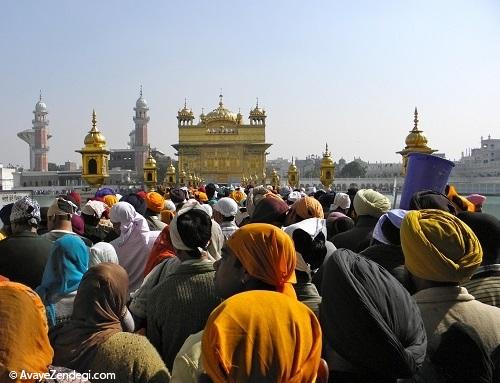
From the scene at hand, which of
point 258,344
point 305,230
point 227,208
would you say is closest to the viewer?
point 258,344

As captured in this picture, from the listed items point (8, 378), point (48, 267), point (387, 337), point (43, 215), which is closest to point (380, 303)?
point (387, 337)

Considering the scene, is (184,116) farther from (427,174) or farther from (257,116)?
(427,174)

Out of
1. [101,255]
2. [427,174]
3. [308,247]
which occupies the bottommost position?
[101,255]

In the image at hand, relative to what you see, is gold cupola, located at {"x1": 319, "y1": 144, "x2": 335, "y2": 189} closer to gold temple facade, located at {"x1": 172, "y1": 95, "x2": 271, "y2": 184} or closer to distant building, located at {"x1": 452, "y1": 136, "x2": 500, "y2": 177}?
gold temple facade, located at {"x1": 172, "y1": 95, "x2": 271, "y2": 184}

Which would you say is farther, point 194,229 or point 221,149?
point 221,149

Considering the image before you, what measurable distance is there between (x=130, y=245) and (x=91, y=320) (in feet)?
8.33

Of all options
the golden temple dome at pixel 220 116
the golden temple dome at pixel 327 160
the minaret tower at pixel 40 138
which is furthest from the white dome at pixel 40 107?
the golden temple dome at pixel 327 160

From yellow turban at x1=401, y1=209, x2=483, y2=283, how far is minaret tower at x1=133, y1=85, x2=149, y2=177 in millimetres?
90635

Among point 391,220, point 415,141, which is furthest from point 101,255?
point 415,141

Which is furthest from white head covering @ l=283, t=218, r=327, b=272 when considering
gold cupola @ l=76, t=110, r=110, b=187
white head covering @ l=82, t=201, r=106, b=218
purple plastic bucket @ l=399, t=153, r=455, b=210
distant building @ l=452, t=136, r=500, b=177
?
distant building @ l=452, t=136, r=500, b=177

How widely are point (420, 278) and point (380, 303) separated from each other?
59 cm

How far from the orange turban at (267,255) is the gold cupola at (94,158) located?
1351cm

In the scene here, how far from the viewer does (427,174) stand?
565 cm

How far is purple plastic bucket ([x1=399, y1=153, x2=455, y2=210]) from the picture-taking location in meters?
5.63
